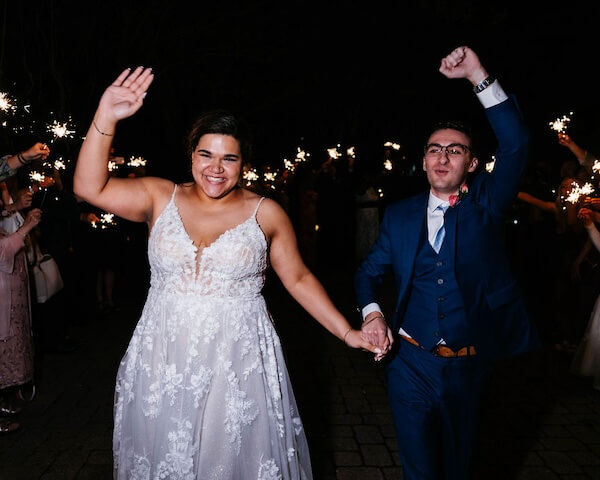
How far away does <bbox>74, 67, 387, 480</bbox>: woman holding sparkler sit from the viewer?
2770 millimetres

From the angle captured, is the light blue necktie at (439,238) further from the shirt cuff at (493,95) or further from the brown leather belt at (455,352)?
the shirt cuff at (493,95)

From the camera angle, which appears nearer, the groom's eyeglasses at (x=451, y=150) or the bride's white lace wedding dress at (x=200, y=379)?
the bride's white lace wedding dress at (x=200, y=379)

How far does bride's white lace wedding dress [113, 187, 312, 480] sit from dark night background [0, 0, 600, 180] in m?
4.67

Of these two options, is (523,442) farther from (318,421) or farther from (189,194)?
(189,194)

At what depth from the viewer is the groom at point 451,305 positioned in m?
2.96

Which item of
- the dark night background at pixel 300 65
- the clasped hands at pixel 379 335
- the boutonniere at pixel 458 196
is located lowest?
the clasped hands at pixel 379 335

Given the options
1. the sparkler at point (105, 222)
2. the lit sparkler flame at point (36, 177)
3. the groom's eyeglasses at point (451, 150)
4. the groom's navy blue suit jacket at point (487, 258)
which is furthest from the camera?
the sparkler at point (105, 222)

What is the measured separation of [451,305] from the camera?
9.86ft

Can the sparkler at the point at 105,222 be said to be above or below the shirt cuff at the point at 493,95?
above

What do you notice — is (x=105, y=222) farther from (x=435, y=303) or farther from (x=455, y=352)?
(x=455, y=352)

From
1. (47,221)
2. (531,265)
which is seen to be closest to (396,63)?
(531,265)

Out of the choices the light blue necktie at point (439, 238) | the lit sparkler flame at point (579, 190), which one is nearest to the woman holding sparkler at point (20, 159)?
the light blue necktie at point (439, 238)

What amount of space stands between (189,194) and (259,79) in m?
15.7

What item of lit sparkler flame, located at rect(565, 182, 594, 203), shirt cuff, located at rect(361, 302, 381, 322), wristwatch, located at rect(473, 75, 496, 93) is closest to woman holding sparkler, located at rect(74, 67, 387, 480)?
shirt cuff, located at rect(361, 302, 381, 322)
